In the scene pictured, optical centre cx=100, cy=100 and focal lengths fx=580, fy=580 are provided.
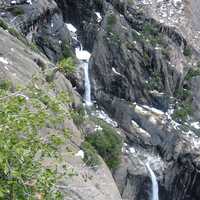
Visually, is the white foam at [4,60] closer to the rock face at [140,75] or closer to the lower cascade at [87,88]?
the rock face at [140,75]

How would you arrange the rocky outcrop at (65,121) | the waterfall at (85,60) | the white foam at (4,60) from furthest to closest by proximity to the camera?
1. the waterfall at (85,60)
2. the white foam at (4,60)
3. the rocky outcrop at (65,121)

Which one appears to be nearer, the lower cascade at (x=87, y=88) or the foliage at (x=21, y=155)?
the foliage at (x=21, y=155)

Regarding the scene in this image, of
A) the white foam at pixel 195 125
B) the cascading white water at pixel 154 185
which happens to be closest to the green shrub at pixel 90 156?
the cascading white water at pixel 154 185

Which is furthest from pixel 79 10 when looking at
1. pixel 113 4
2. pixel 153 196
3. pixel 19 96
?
pixel 19 96

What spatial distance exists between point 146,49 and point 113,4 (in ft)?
19.4

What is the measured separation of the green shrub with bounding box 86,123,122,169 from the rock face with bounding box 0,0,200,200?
0.91 m

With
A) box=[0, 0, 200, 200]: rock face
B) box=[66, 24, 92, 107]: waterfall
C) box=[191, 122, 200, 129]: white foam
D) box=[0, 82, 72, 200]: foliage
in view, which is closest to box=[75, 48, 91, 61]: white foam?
box=[66, 24, 92, 107]: waterfall

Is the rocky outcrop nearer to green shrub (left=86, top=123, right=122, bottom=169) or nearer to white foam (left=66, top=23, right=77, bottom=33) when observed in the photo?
green shrub (left=86, top=123, right=122, bottom=169)

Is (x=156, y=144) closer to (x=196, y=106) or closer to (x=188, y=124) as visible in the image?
(x=188, y=124)

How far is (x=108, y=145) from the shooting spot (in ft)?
110

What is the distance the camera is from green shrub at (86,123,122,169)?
3297cm

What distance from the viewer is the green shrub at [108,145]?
32975 millimetres

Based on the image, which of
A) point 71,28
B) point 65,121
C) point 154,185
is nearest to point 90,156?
point 65,121

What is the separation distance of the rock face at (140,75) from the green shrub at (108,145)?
2.98 ft
